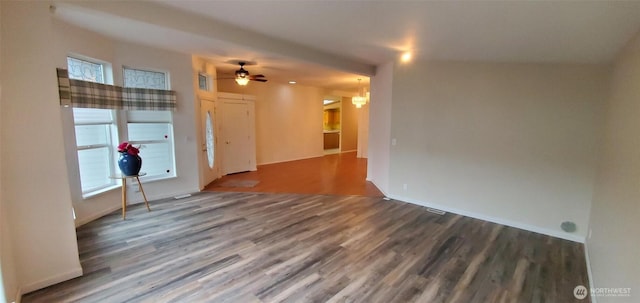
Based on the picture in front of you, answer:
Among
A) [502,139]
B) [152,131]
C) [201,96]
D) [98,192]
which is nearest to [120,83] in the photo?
[152,131]

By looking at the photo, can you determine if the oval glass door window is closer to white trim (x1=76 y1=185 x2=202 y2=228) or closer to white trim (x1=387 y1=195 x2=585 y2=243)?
white trim (x1=76 y1=185 x2=202 y2=228)

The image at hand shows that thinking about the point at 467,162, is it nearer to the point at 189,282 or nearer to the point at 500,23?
the point at 500,23

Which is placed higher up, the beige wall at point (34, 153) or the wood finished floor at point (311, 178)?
the beige wall at point (34, 153)

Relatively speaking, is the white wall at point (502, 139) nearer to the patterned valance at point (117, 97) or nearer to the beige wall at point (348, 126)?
the patterned valance at point (117, 97)

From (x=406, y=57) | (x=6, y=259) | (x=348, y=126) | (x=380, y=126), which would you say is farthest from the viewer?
(x=348, y=126)

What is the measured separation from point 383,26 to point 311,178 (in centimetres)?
423

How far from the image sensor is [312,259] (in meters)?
2.79

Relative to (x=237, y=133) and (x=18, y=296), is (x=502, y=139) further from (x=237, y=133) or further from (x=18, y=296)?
(x=237, y=133)

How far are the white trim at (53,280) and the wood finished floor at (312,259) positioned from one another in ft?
0.19

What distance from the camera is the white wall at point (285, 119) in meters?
8.08

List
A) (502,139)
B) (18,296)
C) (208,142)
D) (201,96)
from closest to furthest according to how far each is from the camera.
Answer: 1. (18,296)
2. (502,139)
3. (201,96)
4. (208,142)

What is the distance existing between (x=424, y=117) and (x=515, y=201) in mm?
1752

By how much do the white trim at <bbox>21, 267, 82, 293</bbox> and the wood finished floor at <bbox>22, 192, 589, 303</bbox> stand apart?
58 millimetres

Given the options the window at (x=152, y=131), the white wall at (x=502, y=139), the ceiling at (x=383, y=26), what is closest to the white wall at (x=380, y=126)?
the white wall at (x=502, y=139)
